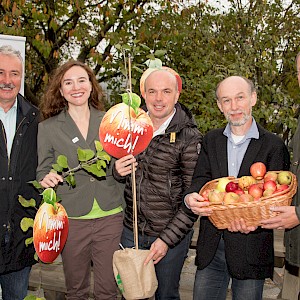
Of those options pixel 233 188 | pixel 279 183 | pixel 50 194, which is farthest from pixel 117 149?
pixel 279 183

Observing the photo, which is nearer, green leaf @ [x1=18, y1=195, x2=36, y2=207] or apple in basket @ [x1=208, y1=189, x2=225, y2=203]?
green leaf @ [x1=18, y1=195, x2=36, y2=207]

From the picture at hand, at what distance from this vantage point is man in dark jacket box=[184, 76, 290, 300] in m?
2.56

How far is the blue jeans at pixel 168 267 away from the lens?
2.85 m

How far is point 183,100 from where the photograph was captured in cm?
747

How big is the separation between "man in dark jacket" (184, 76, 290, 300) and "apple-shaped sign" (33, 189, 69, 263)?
26.7 inches

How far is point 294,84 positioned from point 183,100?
2033 millimetres

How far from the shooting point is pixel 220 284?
2.75 m

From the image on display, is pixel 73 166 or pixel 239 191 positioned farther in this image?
pixel 73 166

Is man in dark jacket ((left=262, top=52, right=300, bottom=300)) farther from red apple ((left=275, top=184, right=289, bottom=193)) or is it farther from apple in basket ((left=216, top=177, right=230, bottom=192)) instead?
apple in basket ((left=216, top=177, right=230, bottom=192))

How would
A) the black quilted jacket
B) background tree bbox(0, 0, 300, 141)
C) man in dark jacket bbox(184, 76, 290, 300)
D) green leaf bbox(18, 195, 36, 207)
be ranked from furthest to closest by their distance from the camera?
background tree bbox(0, 0, 300, 141)
the black quilted jacket
man in dark jacket bbox(184, 76, 290, 300)
green leaf bbox(18, 195, 36, 207)

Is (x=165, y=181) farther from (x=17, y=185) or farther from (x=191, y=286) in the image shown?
(x=191, y=286)

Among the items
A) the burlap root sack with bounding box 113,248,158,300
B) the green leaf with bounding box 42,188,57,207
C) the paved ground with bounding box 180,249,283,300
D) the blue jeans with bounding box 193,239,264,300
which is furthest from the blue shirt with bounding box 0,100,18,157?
the paved ground with bounding box 180,249,283,300

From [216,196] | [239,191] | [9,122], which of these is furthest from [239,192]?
[9,122]

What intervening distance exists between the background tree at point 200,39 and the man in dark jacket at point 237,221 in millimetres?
4208
